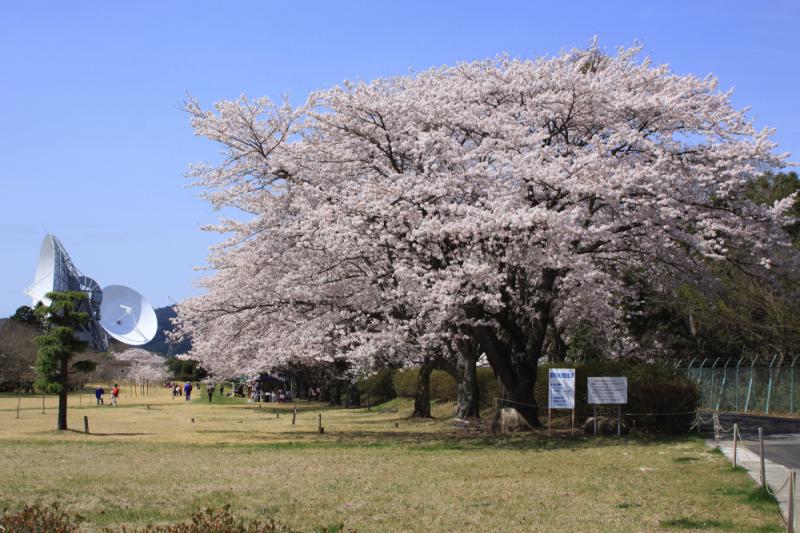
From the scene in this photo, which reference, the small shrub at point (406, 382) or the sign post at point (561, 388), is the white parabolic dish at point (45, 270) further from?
the sign post at point (561, 388)

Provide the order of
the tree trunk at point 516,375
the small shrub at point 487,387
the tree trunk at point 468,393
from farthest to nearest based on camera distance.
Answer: the small shrub at point 487,387
the tree trunk at point 468,393
the tree trunk at point 516,375

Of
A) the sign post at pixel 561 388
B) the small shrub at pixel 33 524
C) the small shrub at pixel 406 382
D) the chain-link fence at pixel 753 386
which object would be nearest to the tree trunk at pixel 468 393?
the chain-link fence at pixel 753 386

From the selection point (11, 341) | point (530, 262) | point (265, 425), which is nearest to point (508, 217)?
point (530, 262)

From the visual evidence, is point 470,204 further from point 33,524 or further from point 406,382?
point 406,382

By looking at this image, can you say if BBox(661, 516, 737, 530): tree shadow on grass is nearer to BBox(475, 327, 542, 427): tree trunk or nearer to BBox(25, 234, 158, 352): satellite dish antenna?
BBox(475, 327, 542, 427): tree trunk

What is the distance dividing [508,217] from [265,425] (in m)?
18.7

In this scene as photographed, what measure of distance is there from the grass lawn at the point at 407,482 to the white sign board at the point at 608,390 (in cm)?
101

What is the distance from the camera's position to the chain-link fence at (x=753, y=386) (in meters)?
31.1

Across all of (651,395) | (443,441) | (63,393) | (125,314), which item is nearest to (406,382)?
(63,393)

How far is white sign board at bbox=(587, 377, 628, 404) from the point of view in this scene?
21.6 m

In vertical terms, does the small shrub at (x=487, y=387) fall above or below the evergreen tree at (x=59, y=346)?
below

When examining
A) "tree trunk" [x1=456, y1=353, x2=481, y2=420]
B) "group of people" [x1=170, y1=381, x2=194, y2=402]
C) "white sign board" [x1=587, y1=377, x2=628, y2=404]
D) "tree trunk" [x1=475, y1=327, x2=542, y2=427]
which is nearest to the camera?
"white sign board" [x1=587, y1=377, x2=628, y2=404]

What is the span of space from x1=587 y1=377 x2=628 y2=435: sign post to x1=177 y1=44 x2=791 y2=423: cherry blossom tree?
2600 millimetres

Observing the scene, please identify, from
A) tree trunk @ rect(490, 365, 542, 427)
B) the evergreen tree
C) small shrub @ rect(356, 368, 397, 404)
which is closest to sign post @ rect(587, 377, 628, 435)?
tree trunk @ rect(490, 365, 542, 427)
